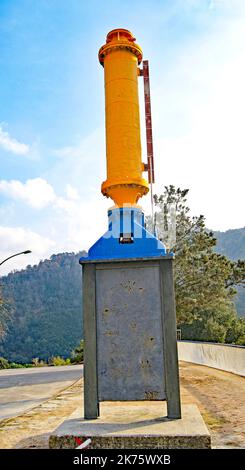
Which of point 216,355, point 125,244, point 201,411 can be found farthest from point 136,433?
point 216,355

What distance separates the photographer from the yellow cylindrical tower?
29.1ft

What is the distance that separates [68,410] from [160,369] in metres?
5.10

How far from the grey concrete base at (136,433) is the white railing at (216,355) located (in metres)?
12.5

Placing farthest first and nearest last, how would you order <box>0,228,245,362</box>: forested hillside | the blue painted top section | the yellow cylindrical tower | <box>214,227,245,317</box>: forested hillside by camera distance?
<box>214,227,245,317</box>: forested hillside
<box>0,228,245,362</box>: forested hillside
the yellow cylindrical tower
the blue painted top section

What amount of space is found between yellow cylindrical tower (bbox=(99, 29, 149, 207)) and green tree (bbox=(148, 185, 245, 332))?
14.0 metres

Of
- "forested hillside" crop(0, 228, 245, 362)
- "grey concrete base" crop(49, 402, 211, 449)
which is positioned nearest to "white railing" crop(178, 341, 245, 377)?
"grey concrete base" crop(49, 402, 211, 449)

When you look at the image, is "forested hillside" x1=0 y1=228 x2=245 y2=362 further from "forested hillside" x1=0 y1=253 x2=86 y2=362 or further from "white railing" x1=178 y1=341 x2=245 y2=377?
"white railing" x1=178 y1=341 x2=245 y2=377

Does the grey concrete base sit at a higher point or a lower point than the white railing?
higher

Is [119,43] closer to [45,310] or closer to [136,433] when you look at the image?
[136,433]

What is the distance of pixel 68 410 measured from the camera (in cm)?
1056

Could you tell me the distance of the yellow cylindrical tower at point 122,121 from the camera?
8875 mm

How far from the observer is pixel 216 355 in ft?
69.3
